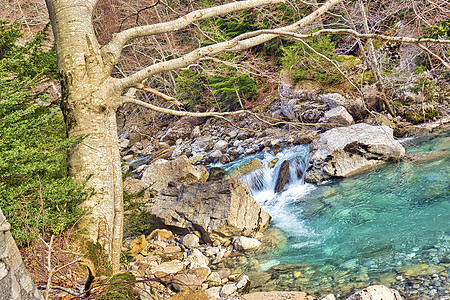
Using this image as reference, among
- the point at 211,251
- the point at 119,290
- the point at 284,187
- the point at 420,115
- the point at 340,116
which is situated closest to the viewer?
the point at 119,290

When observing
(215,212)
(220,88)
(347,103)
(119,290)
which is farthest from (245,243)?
(220,88)

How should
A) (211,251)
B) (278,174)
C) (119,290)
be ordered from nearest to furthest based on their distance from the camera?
1. (119,290)
2. (211,251)
3. (278,174)

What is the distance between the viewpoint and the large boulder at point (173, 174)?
378 inches

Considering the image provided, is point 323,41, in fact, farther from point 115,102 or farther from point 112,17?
point 115,102

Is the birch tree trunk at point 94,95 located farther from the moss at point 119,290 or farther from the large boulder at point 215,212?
the large boulder at point 215,212

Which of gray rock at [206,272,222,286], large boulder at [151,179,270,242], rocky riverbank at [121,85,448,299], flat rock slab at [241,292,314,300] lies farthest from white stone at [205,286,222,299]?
large boulder at [151,179,270,242]

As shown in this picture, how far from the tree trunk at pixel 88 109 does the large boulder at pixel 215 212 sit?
310cm

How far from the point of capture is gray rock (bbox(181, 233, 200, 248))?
240 inches

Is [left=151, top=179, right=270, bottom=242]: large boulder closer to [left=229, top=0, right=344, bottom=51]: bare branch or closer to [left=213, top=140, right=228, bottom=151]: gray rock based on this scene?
[left=229, top=0, right=344, bottom=51]: bare branch

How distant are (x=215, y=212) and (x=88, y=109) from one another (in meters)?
3.87

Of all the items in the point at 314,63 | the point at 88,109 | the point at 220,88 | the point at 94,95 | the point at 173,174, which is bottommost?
the point at 173,174

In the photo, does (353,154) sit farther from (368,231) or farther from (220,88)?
→ (220,88)

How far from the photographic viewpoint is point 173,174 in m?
9.72

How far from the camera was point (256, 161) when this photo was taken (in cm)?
1015
